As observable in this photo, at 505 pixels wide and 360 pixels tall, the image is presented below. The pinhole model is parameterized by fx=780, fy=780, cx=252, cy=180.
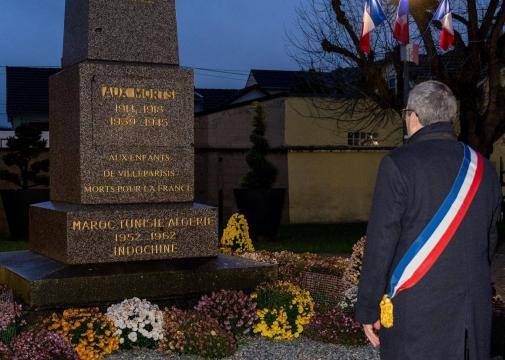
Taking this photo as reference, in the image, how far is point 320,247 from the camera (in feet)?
58.2

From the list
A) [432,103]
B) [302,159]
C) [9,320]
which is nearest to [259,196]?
[302,159]

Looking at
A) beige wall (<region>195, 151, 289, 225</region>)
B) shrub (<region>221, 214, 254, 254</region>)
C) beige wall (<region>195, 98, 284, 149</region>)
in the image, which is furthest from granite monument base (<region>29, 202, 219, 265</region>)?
beige wall (<region>195, 98, 284, 149</region>)

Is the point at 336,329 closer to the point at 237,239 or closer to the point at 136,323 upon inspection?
the point at 136,323

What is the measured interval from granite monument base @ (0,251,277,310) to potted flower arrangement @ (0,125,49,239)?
13084mm

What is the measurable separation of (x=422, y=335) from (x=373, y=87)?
15.8 meters

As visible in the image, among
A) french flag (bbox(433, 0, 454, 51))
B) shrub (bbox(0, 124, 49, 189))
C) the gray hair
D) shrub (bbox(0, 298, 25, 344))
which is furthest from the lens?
shrub (bbox(0, 124, 49, 189))

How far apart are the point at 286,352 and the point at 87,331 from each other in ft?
5.40

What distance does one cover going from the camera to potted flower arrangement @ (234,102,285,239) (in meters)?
20.0

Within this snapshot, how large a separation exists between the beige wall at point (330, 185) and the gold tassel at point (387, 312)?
2323 centimetres

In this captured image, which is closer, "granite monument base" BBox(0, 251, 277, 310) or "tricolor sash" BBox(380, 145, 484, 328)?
"tricolor sash" BBox(380, 145, 484, 328)

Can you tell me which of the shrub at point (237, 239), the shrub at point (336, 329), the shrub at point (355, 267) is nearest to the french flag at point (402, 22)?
the shrub at point (237, 239)

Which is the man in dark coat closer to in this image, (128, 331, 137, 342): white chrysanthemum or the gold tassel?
the gold tassel

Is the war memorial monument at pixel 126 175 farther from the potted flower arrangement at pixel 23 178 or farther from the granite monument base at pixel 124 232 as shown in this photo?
the potted flower arrangement at pixel 23 178

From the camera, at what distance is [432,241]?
11.7 feet
